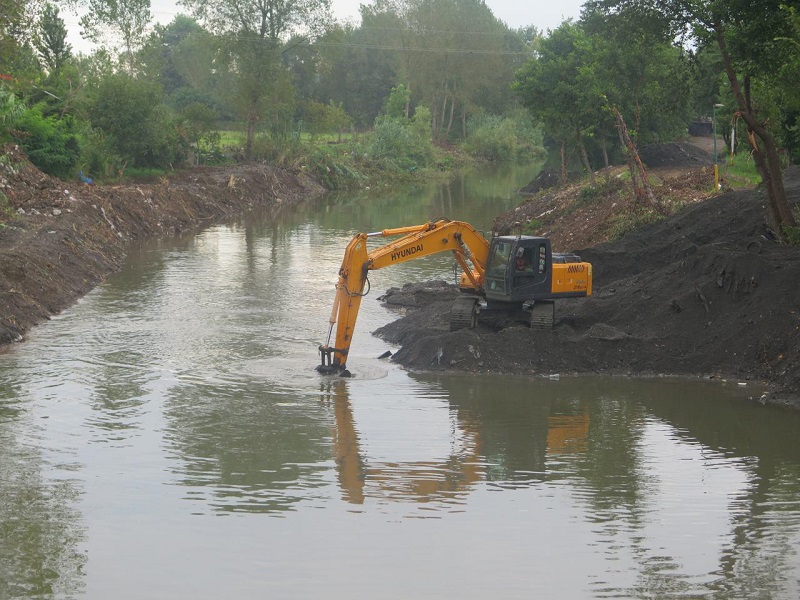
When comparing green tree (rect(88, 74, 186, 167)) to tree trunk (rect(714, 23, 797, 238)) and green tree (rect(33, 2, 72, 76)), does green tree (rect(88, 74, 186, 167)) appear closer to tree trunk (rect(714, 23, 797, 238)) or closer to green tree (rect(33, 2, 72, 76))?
green tree (rect(33, 2, 72, 76))

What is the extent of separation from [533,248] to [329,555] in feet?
35.7

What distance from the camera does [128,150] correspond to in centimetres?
5091

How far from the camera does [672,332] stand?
825 inches

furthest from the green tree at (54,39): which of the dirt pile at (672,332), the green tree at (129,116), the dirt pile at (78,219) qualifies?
the dirt pile at (672,332)

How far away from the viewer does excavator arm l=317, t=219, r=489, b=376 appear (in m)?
18.8

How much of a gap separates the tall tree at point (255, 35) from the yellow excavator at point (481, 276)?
1761 inches

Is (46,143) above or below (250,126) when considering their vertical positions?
below

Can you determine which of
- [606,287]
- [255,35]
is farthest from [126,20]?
[606,287]

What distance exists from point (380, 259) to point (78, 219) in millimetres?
19430

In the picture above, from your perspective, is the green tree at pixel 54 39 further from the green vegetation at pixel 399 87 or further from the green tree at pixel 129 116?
the green tree at pixel 129 116

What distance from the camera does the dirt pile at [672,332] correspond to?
19.8 m

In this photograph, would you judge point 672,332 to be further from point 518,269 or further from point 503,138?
point 503,138

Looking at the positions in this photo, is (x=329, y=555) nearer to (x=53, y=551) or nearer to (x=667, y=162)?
(x=53, y=551)

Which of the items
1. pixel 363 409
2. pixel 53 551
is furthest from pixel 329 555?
pixel 363 409
